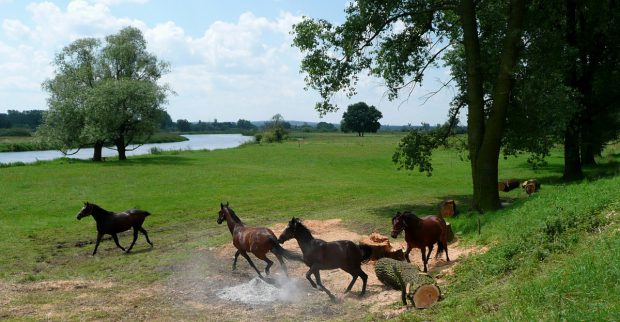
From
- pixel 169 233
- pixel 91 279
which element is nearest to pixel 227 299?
pixel 91 279

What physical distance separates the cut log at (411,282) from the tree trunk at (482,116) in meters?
8.29

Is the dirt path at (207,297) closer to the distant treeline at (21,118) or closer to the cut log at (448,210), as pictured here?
the cut log at (448,210)

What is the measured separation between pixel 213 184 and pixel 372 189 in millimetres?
12121

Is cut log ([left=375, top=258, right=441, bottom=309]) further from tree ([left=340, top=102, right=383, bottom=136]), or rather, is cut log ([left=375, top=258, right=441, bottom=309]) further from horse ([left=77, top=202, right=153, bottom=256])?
tree ([left=340, top=102, right=383, bottom=136])

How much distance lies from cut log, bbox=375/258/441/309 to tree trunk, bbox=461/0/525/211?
27.2 feet

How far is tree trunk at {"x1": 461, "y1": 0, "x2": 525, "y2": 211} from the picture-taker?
17891 mm

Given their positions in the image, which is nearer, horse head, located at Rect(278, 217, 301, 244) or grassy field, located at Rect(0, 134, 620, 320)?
grassy field, located at Rect(0, 134, 620, 320)

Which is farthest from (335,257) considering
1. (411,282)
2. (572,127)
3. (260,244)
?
(572,127)

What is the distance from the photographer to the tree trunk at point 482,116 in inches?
704

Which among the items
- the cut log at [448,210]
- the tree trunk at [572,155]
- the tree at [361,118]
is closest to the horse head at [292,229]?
the cut log at [448,210]

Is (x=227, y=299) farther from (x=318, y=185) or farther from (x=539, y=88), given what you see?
(x=318, y=185)

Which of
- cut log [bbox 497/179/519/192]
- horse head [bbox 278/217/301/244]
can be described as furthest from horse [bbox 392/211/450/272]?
cut log [bbox 497/179/519/192]

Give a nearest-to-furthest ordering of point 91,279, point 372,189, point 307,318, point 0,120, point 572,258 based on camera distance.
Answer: point 572,258
point 307,318
point 91,279
point 372,189
point 0,120

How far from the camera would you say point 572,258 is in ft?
28.7
